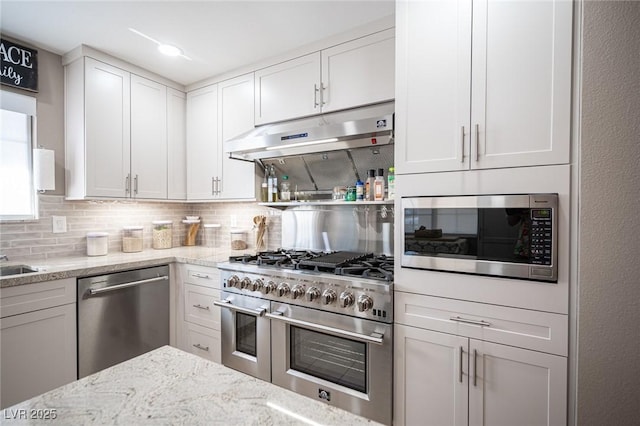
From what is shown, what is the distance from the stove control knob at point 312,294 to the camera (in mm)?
1889

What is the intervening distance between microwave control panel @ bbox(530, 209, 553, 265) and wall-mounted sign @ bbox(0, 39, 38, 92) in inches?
133

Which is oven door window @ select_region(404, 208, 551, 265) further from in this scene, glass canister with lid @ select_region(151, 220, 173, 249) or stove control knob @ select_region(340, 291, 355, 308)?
glass canister with lid @ select_region(151, 220, 173, 249)

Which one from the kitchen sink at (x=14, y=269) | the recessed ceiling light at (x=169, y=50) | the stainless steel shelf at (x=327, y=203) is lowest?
the kitchen sink at (x=14, y=269)

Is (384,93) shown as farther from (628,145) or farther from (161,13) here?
(161,13)

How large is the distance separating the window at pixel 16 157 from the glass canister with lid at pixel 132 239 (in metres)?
0.65

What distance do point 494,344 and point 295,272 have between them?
113 cm

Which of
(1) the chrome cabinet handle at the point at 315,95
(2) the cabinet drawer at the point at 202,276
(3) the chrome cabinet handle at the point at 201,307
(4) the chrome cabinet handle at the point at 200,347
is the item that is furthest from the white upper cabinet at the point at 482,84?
(4) the chrome cabinet handle at the point at 200,347

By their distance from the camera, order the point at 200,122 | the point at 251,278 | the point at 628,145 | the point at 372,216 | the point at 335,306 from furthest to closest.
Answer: the point at 200,122 < the point at 372,216 < the point at 251,278 < the point at 335,306 < the point at 628,145

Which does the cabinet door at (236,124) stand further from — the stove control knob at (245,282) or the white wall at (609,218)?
the white wall at (609,218)

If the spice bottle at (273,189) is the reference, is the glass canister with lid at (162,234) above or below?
below

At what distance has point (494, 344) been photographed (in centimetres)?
146

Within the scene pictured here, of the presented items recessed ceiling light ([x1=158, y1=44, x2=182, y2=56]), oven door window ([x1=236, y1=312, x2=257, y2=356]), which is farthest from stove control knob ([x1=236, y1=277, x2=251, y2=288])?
recessed ceiling light ([x1=158, y1=44, x2=182, y2=56])

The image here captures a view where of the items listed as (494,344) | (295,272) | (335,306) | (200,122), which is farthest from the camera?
(200,122)

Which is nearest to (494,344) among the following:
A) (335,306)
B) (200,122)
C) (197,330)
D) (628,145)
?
(335,306)
